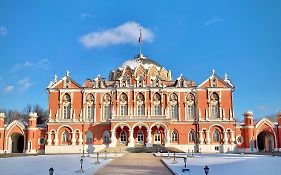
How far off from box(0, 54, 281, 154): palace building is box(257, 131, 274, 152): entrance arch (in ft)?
1.00

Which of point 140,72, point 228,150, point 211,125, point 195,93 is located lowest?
point 228,150

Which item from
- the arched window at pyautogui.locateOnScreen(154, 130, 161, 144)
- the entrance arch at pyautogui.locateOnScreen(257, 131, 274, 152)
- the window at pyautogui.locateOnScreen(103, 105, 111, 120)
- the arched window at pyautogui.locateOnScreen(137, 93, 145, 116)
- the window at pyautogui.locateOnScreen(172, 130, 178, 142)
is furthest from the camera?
the entrance arch at pyautogui.locateOnScreen(257, 131, 274, 152)

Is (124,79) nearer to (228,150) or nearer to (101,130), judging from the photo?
(101,130)

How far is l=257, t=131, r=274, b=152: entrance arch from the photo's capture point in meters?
55.2

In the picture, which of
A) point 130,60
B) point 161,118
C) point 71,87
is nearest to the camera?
point 161,118

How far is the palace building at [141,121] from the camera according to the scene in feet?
174

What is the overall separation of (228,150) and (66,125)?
25.5m

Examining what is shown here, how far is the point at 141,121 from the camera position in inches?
2063

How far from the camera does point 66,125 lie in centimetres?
5428

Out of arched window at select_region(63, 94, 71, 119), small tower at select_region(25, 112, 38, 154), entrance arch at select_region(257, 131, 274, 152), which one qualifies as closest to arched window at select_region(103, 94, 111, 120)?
arched window at select_region(63, 94, 71, 119)

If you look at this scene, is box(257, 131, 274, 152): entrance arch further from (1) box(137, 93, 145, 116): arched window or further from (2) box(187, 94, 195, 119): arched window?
(1) box(137, 93, 145, 116): arched window

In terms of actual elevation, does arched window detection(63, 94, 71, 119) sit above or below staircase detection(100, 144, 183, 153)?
above

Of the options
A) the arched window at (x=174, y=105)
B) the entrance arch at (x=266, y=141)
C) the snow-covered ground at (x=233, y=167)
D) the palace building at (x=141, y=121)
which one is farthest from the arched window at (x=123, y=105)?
the snow-covered ground at (x=233, y=167)

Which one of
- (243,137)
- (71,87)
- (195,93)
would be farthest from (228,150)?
(71,87)
